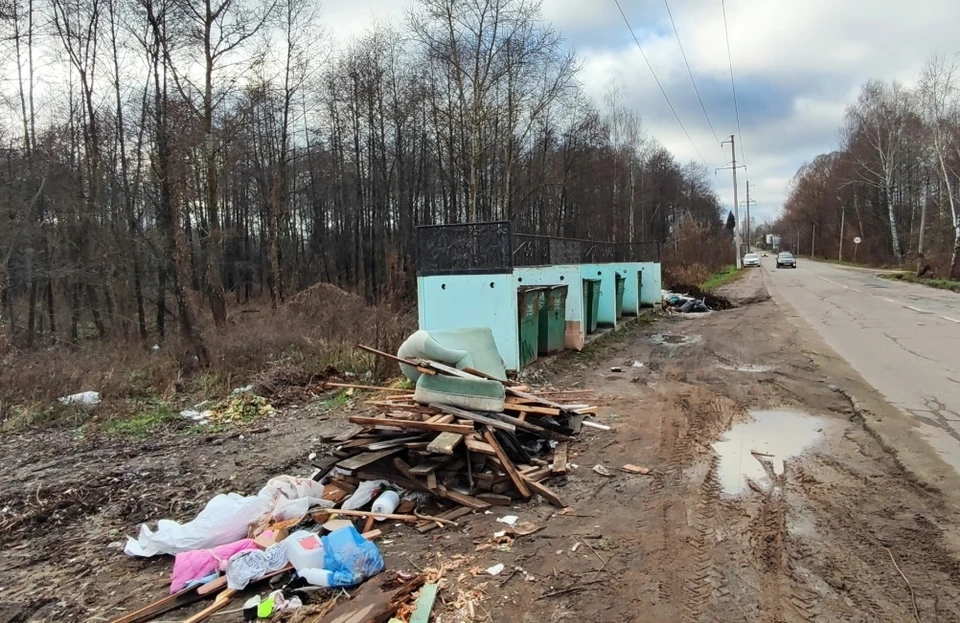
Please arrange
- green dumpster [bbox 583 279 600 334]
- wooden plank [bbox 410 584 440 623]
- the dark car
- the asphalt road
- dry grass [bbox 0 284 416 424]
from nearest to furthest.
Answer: wooden plank [bbox 410 584 440 623]
the asphalt road
dry grass [bbox 0 284 416 424]
green dumpster [bbox 583 279 600 334]
the dark car

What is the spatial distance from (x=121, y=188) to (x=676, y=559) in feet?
82.6

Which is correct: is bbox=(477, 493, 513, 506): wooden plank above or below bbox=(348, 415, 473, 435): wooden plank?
below

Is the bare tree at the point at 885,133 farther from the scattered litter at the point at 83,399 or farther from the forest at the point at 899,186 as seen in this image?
the scattered litter at the point at 83,399

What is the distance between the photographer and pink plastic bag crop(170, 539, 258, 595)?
139 inches

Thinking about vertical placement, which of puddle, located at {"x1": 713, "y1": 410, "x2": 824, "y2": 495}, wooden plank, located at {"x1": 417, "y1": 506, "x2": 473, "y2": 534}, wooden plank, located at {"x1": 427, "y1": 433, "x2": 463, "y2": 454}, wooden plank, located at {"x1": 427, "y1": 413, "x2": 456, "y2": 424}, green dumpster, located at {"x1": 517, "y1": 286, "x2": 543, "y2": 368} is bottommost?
wooden plank, located at {"x1": 417, "y1": 506, "x2": 473, "y2": 534}

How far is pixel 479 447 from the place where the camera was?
15.3 ft

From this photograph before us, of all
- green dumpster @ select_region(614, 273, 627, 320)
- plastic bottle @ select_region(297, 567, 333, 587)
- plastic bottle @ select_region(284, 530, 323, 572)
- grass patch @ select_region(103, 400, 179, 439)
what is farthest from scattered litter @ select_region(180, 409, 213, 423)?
green dumpster @ select_region(614, 273, 627, 320)

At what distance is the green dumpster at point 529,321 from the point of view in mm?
9562

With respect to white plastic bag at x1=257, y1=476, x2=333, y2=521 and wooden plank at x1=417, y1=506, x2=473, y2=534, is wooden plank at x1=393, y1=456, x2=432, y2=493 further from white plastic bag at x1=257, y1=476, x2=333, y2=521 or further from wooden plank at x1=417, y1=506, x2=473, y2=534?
white plastic bag at x1=257, y1=476, x2=333, y2=521

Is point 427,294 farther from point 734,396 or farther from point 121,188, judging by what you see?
point 121,188

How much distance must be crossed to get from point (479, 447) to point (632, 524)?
1.33 m

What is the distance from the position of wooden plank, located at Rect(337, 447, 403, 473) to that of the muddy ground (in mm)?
659

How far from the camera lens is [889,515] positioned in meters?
3.93

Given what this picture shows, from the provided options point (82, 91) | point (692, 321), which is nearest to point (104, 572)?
point (692, 321)
